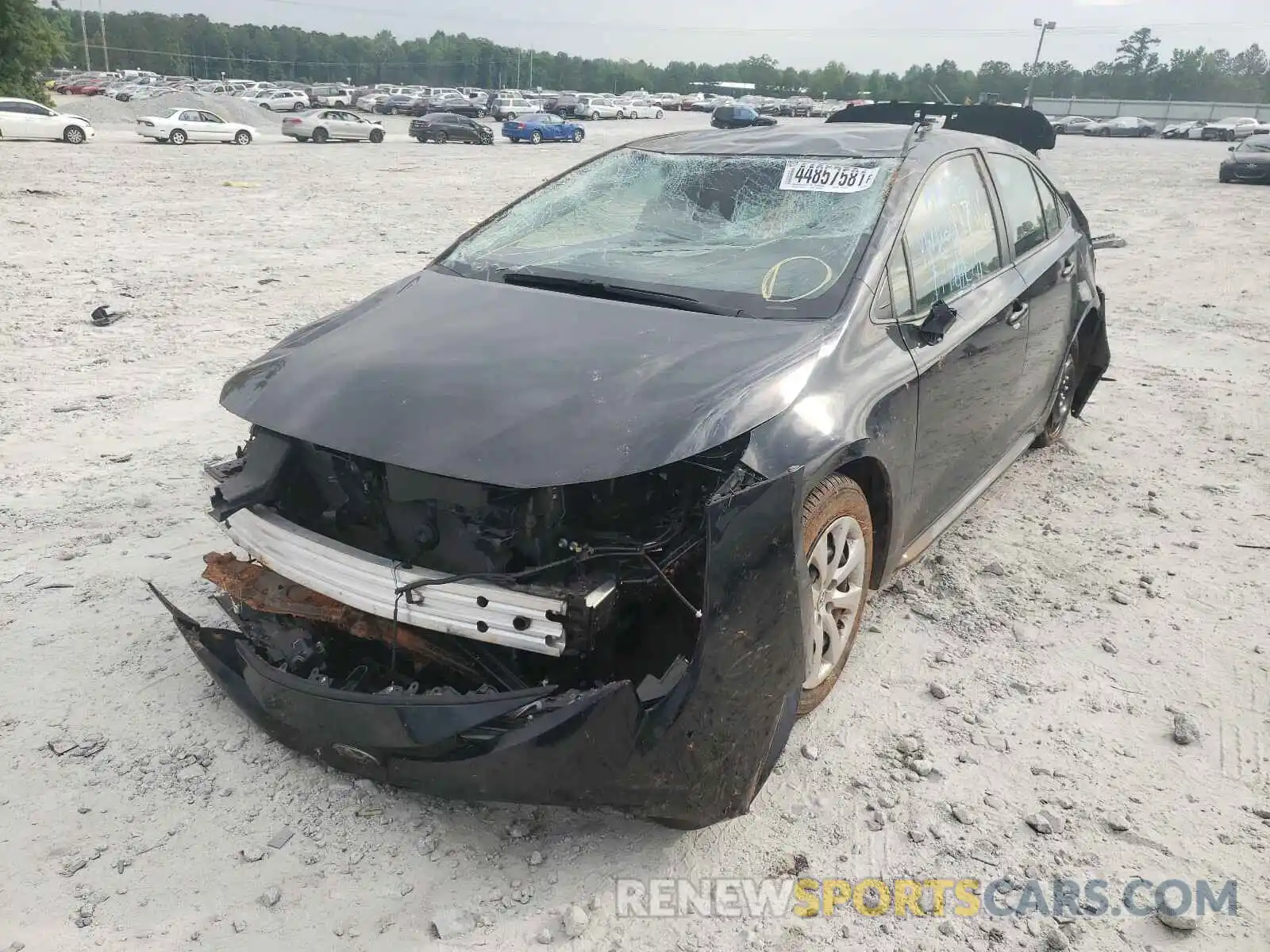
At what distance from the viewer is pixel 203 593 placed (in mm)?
3600

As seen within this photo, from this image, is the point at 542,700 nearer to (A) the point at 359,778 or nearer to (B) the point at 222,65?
(A) the point at 359,778

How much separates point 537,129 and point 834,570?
37370 millimetres

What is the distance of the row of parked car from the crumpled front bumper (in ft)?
196

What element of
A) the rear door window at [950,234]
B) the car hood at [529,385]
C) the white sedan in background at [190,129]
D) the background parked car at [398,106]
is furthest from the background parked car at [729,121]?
the background parked car at [398,106]

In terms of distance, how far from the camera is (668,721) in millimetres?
2193

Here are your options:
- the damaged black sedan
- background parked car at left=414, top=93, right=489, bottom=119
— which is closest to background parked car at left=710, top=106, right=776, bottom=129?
the damaged black sedan

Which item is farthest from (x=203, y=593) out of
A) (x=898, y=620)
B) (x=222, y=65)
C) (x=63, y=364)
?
(x=222, y=65)

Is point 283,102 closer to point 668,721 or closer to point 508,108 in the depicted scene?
point 508,108

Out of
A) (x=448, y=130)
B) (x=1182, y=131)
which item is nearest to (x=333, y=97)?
(x=448, y=130)

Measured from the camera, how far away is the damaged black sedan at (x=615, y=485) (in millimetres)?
2254

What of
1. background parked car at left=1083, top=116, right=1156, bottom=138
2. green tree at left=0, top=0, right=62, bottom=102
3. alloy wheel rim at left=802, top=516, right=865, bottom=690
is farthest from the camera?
background parked car at left=1083, top=116, right=1156, bottom=138

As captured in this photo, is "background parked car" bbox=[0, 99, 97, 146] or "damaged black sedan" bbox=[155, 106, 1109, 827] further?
"background parked car" bbox=[0, 99, 97, 146]

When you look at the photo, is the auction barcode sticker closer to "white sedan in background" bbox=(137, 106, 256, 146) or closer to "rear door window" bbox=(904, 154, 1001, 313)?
"rear door window" bbox=(904, 154, 1001, 313)

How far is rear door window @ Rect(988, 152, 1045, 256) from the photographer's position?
417cm
